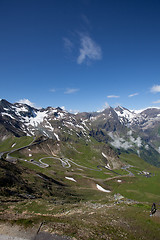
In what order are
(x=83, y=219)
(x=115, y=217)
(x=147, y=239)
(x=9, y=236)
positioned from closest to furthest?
(x=9, y=236)
(x=147, y=239)
(x=83, y=219)
(x=115, y=217)

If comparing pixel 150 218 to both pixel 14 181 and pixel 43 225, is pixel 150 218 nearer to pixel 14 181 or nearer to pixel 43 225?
pixel 43 225

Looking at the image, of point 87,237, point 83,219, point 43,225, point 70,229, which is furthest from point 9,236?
point 83,219

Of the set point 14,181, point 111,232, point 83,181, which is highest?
point 111,232

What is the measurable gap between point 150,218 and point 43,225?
23986 mm

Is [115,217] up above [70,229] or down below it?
below

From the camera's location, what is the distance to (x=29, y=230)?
24.4 m

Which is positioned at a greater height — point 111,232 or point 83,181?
point 111,232

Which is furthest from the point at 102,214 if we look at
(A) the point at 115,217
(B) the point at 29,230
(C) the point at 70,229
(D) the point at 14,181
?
(D) the point at 14,181

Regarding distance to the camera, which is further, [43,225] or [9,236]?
[43,225]

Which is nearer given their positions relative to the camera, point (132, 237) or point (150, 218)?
point (132, 237)

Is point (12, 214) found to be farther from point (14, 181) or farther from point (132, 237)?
point (14, 181)

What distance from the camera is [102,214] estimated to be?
1371 inches

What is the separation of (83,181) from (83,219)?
111 m

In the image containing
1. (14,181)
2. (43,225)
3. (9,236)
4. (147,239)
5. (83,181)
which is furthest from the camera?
(83,181)
